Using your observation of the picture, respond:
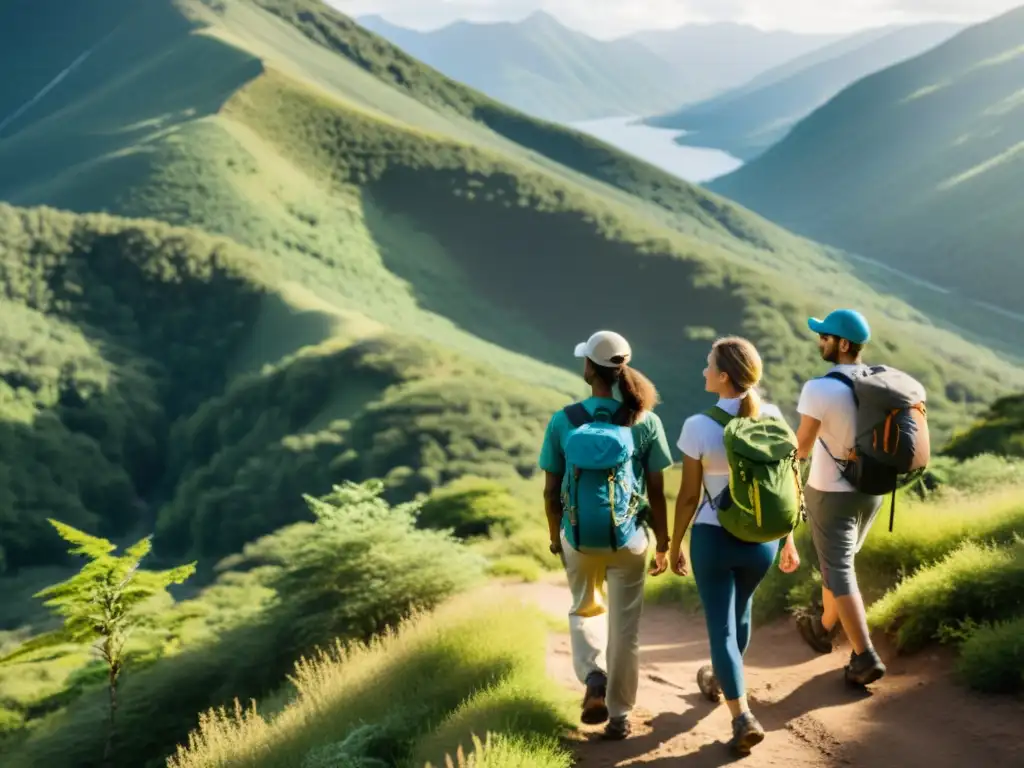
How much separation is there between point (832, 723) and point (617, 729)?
1.16 metres

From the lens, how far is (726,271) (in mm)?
101750

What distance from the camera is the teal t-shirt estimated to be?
4.84 metres

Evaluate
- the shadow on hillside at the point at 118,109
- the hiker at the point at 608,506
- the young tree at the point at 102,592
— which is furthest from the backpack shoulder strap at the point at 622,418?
the shadow on hillside at the point at 118,109

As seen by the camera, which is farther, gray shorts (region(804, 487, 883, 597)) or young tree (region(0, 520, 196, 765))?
young tree (region(0, 520, 196, 765))

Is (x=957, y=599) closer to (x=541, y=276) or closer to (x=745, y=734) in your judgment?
(x=745, y=734)

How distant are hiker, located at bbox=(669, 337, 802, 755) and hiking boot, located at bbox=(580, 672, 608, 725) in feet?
2.12

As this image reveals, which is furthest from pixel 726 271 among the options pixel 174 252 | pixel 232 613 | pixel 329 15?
pixel 329 15

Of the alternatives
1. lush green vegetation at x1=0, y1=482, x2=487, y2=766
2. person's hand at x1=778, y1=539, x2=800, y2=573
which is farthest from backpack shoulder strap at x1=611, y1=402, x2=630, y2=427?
Result: lush green vegetation at x1=0, y1=482, x2=487, y2=766

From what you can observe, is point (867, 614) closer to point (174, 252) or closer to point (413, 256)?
point (174, 252)

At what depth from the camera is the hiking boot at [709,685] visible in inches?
216

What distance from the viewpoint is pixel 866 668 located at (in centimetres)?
523

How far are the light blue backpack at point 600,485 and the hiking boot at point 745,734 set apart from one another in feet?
3.45

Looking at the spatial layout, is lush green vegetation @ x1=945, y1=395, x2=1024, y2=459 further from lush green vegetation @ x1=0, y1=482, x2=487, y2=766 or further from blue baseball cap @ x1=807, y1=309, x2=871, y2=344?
blue baseball cap @ x1=807, y1=309, x2=871, y2=344

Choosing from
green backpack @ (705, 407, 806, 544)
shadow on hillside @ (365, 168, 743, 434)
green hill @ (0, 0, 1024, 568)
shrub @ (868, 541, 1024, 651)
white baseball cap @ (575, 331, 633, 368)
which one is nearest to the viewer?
green backpack @ (705, 407, 806, 544)
